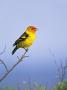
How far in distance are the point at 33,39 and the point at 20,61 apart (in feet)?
9.36

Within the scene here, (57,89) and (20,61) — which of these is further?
(20,61)

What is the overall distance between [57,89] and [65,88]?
0.68 feet

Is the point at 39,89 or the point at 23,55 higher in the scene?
the point at 23,55

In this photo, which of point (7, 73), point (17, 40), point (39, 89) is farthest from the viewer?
point (17, 40)

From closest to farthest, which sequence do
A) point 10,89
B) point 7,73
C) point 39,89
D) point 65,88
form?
point 65,88 → point 7,73 → point 39,89 → point 10,89

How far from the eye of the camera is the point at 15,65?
22.4ft

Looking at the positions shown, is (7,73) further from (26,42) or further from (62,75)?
(26,42)

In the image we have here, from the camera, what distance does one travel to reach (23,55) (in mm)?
7547

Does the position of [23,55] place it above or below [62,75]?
above

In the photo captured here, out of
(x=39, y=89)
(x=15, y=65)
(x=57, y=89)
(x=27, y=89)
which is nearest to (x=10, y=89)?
(x=27, y=89)

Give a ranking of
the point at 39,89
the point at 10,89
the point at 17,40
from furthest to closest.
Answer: the point at 17,40, the point at 10,89, the point at 39,89

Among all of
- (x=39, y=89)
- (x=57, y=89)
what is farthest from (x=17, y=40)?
(x=57, y=89)

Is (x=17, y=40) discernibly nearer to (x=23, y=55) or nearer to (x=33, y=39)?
(x=33, y=39)

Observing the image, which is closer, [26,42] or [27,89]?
[27,89]
